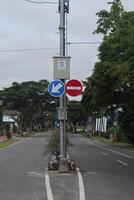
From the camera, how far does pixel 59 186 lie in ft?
55.6

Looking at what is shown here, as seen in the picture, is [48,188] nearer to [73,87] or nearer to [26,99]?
[73,87]

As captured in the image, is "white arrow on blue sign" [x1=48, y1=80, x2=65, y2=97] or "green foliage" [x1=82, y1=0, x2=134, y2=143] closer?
"white arrow on blue sign" [x1=48, y1=80, x2=65, y2=97]

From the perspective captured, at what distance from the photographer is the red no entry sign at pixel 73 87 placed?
2178 cm

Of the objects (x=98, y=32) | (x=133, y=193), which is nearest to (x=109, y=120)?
(x=98, y=32)

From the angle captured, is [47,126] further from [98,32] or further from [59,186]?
[59,186]

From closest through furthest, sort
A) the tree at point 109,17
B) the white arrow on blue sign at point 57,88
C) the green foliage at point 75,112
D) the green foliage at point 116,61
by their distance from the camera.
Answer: the white arrow on blue sign at point 57,88 → the green foliage at point 116,61 → the tree at point 109,17 → the green foliage at point 75,112

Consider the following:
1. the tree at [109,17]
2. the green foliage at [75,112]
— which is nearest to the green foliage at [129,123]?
the tree at [109,17]

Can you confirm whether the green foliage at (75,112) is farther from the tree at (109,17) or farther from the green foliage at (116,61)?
the tree at (109,17)

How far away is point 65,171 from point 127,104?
102 feet

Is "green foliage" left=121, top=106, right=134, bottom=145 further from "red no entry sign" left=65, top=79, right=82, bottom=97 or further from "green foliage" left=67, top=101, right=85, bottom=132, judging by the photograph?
"green foliage" left=67, top=101, right=85, bottom=132

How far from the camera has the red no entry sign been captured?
21.8 m

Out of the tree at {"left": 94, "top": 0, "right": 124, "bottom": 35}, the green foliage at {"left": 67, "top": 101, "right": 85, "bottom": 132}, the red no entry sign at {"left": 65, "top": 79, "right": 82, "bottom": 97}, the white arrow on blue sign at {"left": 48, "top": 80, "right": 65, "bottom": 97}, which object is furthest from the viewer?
the green foliage at {"left": 67, "top": 101, "right": 85, "bottom": 132}

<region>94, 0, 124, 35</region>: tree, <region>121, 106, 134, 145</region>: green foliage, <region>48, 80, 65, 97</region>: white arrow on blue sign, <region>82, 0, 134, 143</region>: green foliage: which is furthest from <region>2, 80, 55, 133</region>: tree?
<region>48, 80, 65, 97</region>: white arrow on blue sign

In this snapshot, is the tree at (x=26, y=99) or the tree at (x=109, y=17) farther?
the tree at (x=26, y=99)
